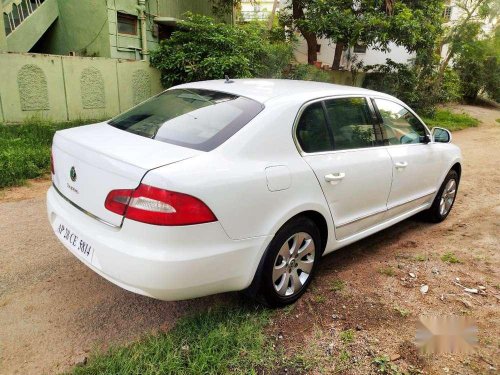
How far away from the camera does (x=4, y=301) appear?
2.91m

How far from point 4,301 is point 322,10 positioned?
10.3 meters

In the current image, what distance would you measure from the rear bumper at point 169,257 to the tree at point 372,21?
9.26 metres

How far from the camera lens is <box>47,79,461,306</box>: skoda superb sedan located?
7.28ft

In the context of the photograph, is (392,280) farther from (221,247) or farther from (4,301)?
(4,301)

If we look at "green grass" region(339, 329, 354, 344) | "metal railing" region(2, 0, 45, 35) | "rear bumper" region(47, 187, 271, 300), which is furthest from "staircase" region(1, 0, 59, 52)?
"green grass" region(339, 329, 354, 344)

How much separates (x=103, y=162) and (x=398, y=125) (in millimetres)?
2780

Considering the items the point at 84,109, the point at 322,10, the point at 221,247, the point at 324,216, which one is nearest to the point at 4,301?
the point at 221,247

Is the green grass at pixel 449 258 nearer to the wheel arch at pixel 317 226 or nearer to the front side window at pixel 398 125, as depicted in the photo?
the front side window at pixel 398 125

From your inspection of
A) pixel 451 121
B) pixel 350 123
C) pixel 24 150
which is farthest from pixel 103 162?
pixel 451 121

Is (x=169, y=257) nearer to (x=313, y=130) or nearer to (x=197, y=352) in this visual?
(x=197, y=352)

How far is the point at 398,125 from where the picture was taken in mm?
3902

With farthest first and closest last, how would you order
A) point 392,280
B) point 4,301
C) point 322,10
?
point 322,10 < point 392,280 < point 4,301

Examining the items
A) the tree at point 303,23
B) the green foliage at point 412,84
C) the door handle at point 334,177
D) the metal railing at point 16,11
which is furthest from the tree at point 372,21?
the door handle at point 334,177

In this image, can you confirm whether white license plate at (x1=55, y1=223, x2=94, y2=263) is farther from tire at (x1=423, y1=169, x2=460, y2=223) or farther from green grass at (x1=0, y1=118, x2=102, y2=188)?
tire at (x1=423, y1=169, x2=460, y2=223)
